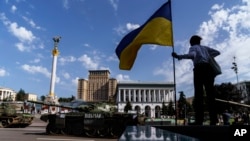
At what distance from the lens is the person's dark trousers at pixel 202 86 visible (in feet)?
16.6

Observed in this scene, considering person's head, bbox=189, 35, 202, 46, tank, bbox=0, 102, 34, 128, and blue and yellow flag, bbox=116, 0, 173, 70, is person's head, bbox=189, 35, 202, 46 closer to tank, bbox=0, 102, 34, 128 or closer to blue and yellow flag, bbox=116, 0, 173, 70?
blue and yellow flag, bbox=116, 0, 173, 70

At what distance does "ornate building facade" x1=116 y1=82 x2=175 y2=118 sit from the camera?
375 feet

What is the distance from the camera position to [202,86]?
5.16 meters

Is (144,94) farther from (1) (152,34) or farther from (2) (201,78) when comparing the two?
(2) (201,78)

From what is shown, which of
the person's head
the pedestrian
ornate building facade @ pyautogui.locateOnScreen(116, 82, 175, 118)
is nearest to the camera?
the pedestrian

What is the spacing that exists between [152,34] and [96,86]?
15852cm

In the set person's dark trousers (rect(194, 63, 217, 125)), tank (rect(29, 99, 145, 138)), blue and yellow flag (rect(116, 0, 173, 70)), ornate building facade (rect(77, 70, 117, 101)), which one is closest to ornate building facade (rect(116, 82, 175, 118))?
ornate building facade (rect(77, 70, 117, 101))

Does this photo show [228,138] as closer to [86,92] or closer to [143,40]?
[143,40]

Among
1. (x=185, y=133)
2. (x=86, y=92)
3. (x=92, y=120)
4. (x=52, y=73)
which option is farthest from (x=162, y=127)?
(x=86, y=92)

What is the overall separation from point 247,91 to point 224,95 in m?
65.4

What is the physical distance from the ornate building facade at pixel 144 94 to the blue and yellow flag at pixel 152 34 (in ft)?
355

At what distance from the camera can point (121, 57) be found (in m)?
6.31

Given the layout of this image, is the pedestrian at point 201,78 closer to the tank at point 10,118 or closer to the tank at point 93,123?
the tank at point 93,123

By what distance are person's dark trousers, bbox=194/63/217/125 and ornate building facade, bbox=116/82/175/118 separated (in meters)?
109
